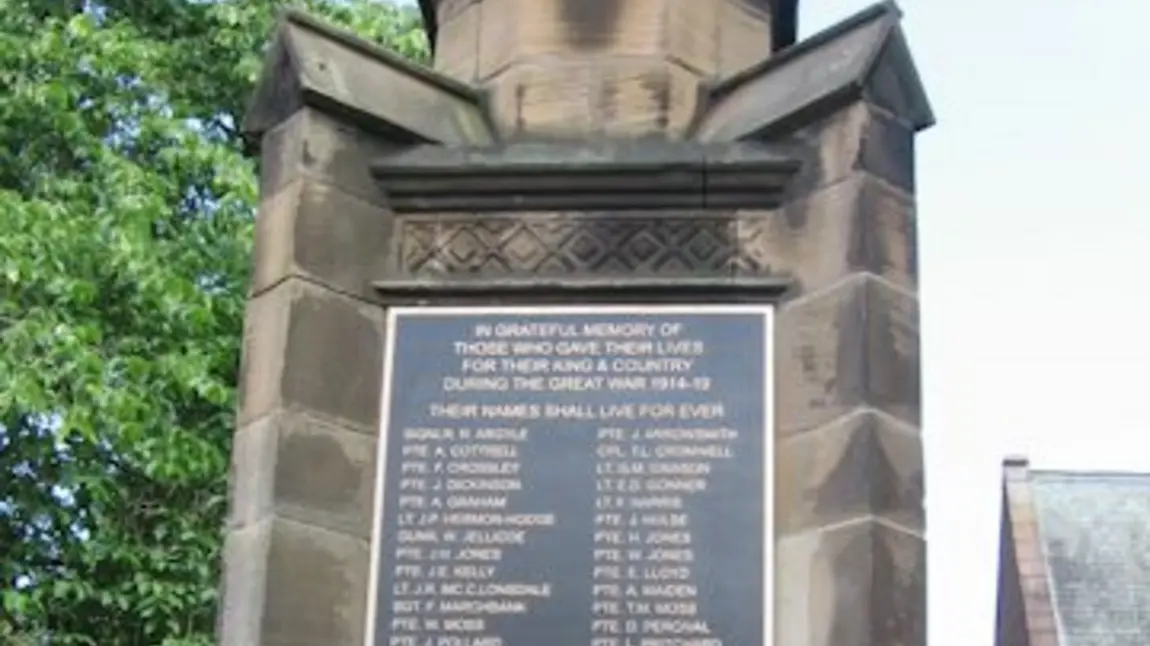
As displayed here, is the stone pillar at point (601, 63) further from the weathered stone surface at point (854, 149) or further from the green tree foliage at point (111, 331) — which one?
the green tree foliage at point (111, 331)

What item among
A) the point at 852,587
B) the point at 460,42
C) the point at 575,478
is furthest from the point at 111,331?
the point at 852,587

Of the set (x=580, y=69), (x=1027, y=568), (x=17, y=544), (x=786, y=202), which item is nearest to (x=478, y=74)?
(x=580, y=69)

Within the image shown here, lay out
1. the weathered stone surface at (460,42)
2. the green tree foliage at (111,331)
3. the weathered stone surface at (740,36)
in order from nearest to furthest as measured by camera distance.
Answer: the weathered stone surface at (740,36) < the weathered stone surface at (460,42) < the green tree foliage at (111,331)

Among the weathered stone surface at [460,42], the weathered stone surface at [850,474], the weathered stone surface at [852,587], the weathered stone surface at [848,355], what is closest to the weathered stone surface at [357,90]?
the weathered stone surface at [460,42]

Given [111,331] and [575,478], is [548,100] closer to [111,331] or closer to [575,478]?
[575,478]

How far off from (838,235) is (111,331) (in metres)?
7.89

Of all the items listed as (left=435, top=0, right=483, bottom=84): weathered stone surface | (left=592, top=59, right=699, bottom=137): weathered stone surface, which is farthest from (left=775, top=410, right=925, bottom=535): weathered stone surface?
(left=435, top=0, right=483, bottom=84): weathered stone surface

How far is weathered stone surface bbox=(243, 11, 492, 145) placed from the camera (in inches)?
299

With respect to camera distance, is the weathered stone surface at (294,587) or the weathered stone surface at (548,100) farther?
the weathered stone surface at (548,100)

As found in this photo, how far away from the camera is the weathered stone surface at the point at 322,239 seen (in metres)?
7.34

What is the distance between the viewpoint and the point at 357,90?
25.1ft

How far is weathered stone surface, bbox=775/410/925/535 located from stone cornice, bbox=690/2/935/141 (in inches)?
50.0

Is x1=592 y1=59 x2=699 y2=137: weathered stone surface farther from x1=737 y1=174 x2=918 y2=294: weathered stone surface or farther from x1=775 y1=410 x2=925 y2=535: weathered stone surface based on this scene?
x1=775 y1=410 x2=925 y2=535: weathered stone surface

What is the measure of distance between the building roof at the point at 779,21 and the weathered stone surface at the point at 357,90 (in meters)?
0.80
